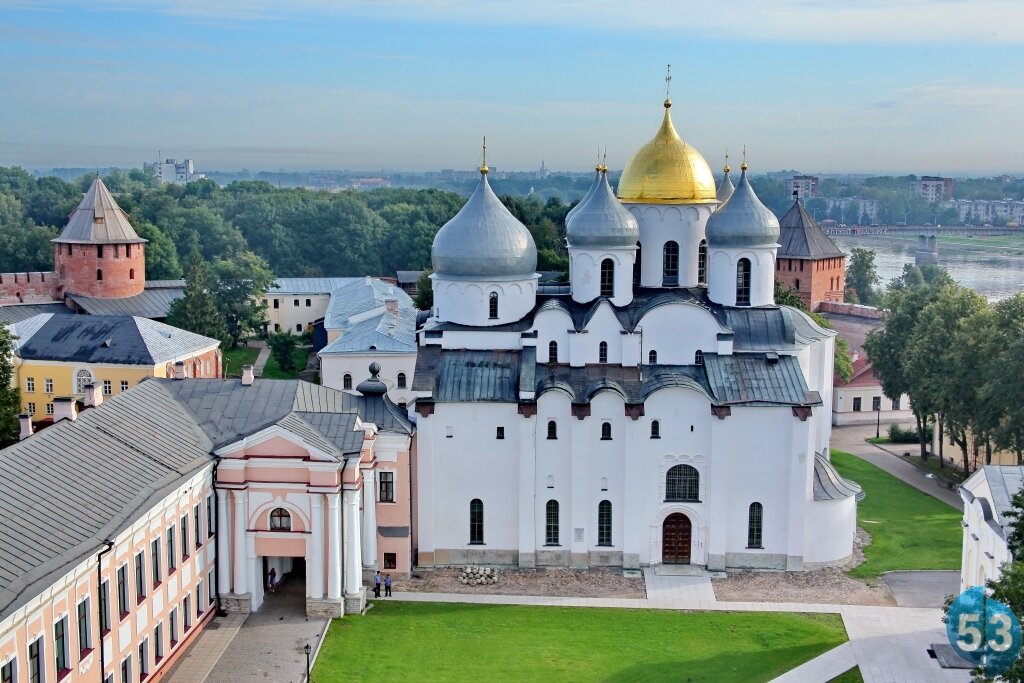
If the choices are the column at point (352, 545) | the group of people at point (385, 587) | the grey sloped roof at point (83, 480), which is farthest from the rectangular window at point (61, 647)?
the group of people at point (385, 587)

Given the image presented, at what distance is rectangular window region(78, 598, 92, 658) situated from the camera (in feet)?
77.9

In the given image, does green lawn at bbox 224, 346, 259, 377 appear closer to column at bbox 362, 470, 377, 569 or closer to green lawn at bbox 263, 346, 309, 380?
green lawn at bbox 263, 346, 309, 380

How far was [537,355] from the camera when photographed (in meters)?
37.7

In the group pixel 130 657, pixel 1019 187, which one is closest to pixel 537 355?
pixel 130 657

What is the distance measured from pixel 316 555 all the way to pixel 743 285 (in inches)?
663

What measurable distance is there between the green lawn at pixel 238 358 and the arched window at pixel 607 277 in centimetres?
3126

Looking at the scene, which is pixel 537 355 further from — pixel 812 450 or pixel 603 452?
pixel 812 450

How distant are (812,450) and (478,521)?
35.4 ft

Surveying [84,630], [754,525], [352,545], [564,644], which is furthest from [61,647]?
[754,525]

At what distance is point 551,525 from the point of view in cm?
3716

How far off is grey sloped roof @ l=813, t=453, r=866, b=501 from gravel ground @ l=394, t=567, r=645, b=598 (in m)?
6.43

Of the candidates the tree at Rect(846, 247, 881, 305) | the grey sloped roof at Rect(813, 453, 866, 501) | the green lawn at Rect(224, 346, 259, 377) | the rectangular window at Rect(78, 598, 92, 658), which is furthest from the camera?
the tree at Rect(846, 247, 881, 305)

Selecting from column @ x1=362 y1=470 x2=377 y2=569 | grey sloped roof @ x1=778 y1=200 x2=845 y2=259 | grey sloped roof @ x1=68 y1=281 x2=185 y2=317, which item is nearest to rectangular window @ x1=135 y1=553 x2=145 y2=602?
column @ x1=362 y1=470 x2=377 y2=569

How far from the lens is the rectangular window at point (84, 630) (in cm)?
2373
